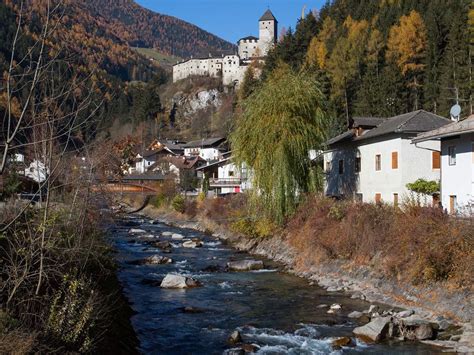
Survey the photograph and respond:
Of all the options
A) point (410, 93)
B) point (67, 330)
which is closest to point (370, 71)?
point (410, 93)

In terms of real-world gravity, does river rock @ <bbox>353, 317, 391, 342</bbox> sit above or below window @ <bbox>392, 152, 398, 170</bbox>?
below

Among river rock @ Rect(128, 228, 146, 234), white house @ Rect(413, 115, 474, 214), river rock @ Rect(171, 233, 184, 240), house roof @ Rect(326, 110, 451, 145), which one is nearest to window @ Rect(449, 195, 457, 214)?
white house @ Rect(413, 115, 474, 214)

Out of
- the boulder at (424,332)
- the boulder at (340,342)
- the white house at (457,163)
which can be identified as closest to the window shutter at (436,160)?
the white house at (457,163)

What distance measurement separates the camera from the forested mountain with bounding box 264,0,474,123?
56.7 meters

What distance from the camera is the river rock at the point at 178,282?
2220 centimetres

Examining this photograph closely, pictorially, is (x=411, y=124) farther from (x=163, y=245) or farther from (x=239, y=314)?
(x=239, y=314)

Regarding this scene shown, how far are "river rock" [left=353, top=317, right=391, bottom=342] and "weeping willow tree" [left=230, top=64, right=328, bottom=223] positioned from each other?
16.0 m

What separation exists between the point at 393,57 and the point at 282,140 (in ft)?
143

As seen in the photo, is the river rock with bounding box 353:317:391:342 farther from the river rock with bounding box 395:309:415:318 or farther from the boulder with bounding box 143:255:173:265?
the boulder with bounding box 143:255:173:265

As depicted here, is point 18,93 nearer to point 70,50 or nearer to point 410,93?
point 70,50

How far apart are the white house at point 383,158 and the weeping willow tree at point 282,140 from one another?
13.7 ft

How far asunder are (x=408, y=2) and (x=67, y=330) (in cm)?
8471

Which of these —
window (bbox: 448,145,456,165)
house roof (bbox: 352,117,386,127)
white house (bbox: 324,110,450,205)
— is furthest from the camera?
house roof (bbox: 352,117,386,127)

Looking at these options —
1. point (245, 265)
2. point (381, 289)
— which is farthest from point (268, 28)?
point (381, 289)
